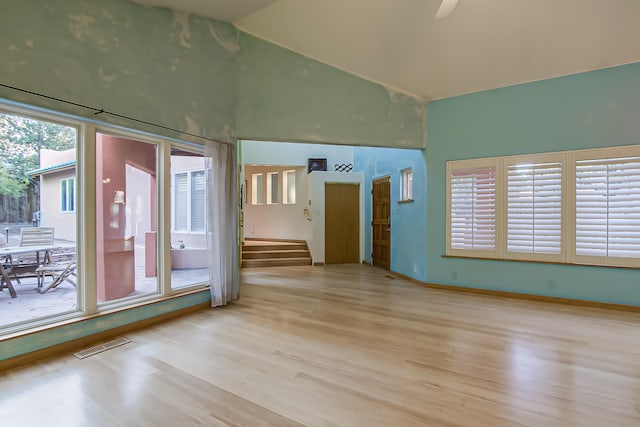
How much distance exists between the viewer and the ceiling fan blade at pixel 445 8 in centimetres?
310

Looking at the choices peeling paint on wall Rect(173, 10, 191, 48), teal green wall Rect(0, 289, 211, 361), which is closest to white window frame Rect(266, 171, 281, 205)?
teal green wall Rect(0, 289, 211, 361)

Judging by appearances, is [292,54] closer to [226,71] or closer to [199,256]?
[226,71]

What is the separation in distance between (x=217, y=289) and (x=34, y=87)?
2.72m

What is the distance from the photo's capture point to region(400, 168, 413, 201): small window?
6016mm

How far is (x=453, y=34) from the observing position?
3879 millimetres

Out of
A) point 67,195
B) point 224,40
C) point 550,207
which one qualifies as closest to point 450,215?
point 550,207

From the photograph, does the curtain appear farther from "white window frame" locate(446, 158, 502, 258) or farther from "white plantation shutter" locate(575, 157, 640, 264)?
"white plantation shutter" locate(575, 157, 640, 264)

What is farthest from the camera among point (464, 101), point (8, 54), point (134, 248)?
point (464, 101)

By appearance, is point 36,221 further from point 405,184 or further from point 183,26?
point 405,184

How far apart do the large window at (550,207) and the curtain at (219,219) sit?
340 centimetres

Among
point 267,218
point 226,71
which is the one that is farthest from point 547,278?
point 267,218

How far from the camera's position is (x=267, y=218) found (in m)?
9.32

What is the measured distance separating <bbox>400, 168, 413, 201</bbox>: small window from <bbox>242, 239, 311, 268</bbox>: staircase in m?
2.90

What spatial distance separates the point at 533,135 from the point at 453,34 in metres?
1.86
